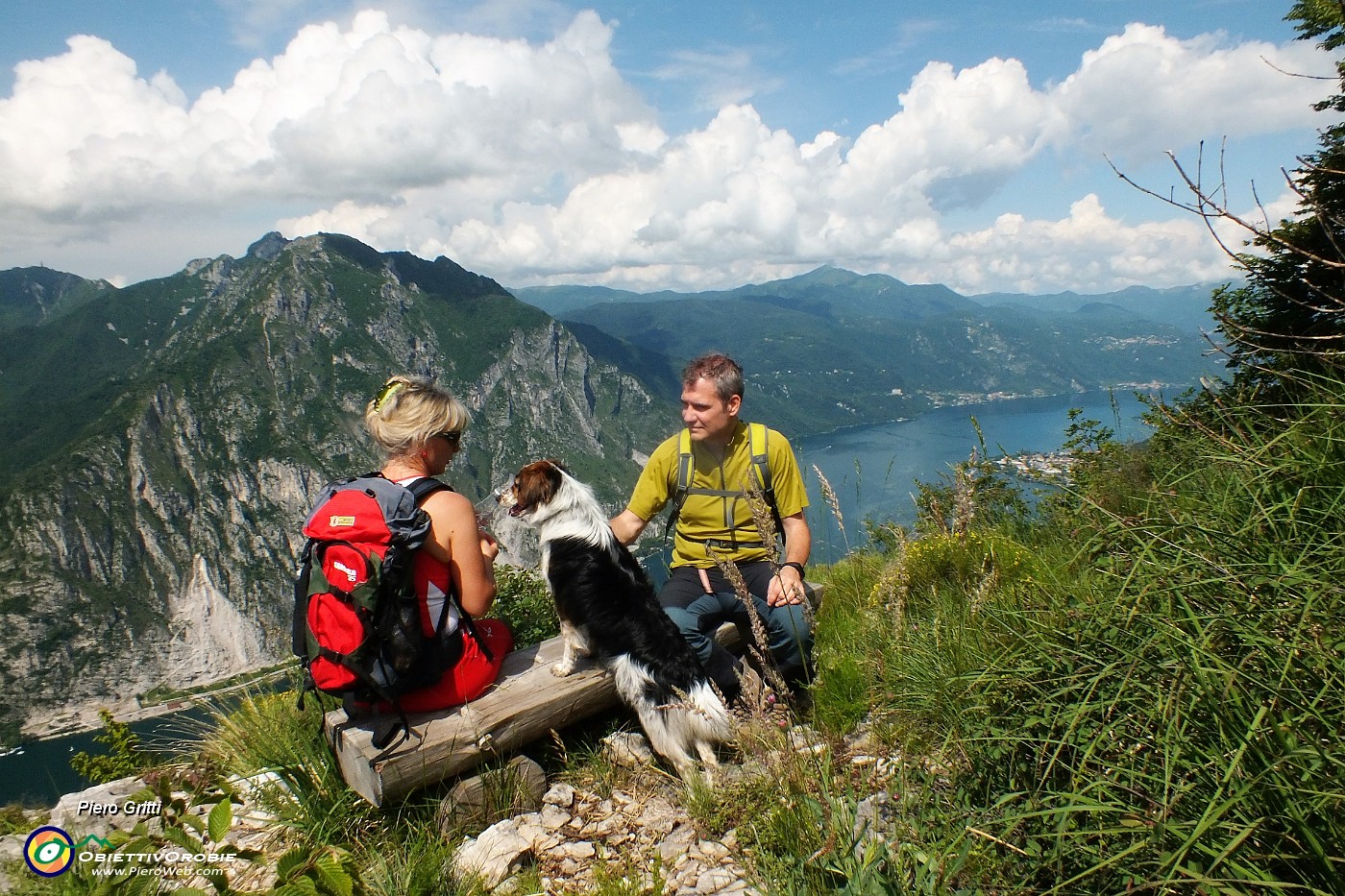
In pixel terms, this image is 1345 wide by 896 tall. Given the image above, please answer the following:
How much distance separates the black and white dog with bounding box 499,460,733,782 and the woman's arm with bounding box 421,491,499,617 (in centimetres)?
50

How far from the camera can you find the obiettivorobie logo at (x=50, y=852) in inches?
87.0

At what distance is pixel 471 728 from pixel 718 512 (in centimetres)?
183

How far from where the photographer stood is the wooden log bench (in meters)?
2.93

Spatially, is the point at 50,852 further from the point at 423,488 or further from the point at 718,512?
the point at 718,512

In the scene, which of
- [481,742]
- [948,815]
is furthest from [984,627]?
[481,742]

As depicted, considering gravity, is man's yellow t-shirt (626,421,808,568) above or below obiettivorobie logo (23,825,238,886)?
above

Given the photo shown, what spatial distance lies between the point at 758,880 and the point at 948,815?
606mm

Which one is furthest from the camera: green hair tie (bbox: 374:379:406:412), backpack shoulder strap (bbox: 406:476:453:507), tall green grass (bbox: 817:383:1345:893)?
green hair tie (bbox: 374:379:406:412)

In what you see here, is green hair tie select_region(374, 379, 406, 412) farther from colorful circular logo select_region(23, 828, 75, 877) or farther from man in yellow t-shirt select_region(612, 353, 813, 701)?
colorful circular logo select_region(23, 828, 75, 877)

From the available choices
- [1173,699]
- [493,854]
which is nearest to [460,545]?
[493,854]

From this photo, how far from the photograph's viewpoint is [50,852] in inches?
88.8

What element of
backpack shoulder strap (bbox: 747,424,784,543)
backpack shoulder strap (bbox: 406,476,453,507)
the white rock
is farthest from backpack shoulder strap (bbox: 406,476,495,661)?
backpack shoulder strap (bbox: 747,424,784,543)

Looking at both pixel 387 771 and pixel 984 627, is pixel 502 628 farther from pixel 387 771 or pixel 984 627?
pixel 984 627

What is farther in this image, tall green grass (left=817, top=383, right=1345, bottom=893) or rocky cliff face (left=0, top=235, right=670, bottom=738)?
rocky cliff face (left=0, top=235, right=670, bottom=738)
